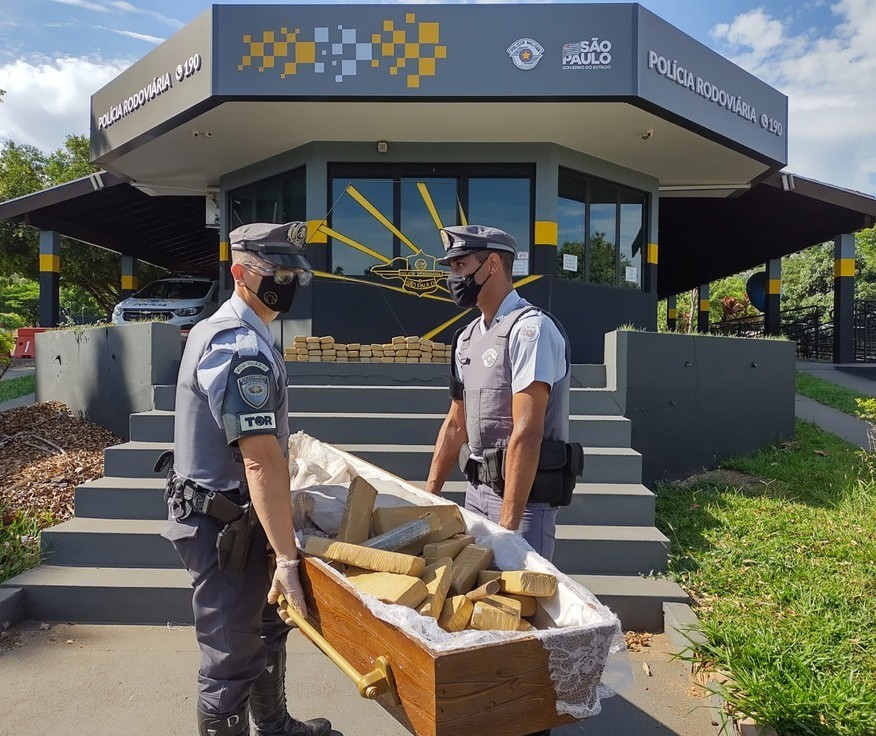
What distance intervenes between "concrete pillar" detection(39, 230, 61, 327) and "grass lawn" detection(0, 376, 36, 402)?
4.09 feet

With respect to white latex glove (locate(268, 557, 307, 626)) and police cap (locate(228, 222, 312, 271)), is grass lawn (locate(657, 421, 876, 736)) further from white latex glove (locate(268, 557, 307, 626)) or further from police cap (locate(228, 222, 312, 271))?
police cap (locate(228, 222, 312, 271))

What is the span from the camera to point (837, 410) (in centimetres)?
980

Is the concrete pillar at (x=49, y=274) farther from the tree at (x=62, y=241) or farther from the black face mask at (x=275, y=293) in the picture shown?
the black face mask at (x=275, y=293)

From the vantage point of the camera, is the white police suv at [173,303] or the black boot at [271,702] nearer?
the black boot at [271,702]

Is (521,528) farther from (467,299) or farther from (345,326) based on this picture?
(345,326)

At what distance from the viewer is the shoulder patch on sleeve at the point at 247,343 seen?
2191mm

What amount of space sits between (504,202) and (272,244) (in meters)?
6.98

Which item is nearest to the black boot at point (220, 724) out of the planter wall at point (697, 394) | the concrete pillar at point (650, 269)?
the planter wall at point (697, 394)

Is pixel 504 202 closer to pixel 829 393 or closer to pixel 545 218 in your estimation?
pixel 545 218

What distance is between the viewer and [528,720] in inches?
66.7

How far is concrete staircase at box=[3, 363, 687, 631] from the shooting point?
13.2 feet

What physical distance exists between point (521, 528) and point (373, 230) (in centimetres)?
682

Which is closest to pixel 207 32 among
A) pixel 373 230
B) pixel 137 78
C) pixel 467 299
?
pixel 137 78

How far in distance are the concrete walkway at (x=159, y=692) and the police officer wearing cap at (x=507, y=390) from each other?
1.15 metres
